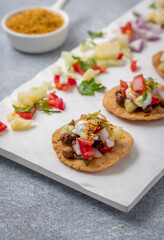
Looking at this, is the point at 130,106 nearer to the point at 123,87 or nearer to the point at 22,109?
the point at 123,87

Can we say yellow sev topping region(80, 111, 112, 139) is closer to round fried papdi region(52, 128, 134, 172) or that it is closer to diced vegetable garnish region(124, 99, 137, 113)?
round fried papdi region(52, 128, 134, 172)

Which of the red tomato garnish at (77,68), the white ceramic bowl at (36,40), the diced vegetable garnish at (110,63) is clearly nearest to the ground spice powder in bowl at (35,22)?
the white ceramic bowl at (36,40)

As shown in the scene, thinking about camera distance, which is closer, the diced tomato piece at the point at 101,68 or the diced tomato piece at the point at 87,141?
the diced tomato piece at the point at 87,141

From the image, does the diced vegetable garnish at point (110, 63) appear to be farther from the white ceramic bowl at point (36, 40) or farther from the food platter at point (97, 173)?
the white ceramic bowl at point (36, 40)

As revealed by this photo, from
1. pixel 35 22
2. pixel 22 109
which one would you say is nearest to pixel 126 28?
pixel 35 22

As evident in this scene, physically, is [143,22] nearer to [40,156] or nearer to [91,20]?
[91,20]

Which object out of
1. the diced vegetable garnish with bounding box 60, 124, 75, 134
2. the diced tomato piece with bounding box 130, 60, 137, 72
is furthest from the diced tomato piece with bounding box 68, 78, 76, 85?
the diced vegetable garnish with bounding box 60, 124, 75, 134

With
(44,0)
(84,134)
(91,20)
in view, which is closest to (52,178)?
(84,134)
